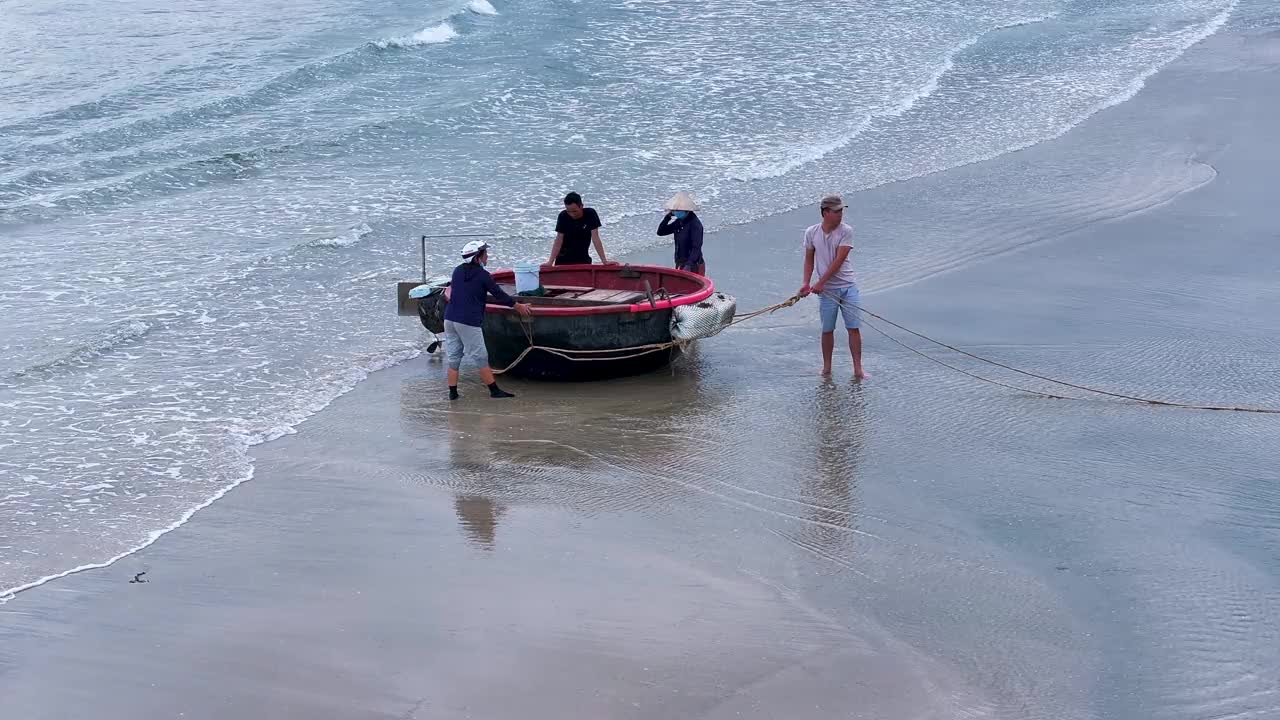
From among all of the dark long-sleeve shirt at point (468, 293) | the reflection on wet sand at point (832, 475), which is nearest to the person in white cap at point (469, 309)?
the dark long-sleeve shirt at point (468, 293)

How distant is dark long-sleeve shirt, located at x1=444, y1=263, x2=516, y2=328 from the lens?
32.8ft

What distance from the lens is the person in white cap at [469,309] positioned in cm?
998

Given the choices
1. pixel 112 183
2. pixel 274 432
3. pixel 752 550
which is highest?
pixel 112 183

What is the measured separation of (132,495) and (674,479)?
11.2 feet

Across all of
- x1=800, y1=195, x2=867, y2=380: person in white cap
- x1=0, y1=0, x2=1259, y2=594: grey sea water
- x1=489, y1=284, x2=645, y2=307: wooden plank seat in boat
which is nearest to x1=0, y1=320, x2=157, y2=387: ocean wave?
x1=0, y1=0, x2=1259, y2=594: grey sea water

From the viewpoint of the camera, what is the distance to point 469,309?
32.8ft

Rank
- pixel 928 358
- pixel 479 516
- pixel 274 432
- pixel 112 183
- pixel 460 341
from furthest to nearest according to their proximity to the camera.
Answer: pixel 112 183 < pixel 928 358 < pixel 460 341 < pixel 274 432 < pixel 479 516

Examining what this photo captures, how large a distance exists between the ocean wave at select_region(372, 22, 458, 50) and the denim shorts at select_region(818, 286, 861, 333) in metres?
18.5

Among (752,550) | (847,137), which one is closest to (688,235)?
(752,550)

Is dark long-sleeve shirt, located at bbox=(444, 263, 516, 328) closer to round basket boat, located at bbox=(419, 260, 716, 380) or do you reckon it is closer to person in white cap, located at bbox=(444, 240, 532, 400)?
person in white cap, located at bbox=(444, 240, 532, 400)

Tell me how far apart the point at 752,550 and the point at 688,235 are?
4.75 meters

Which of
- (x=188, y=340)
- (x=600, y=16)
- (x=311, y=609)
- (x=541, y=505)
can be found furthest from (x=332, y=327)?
(x=600, y=16)

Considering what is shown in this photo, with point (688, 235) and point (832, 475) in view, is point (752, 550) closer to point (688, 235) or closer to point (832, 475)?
point (832, 475)

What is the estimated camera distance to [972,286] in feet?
41.5
